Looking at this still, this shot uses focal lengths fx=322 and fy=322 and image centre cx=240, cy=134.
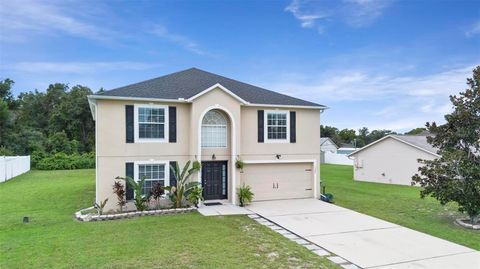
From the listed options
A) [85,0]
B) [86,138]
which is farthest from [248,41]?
[86,138]

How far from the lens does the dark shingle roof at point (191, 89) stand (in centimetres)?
1420

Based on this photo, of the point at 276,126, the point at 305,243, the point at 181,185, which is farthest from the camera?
the point at 276,126

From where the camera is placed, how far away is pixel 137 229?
10.4 metres

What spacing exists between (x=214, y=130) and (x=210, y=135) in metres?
0.31

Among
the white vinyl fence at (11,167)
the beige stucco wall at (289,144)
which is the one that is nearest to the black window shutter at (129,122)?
the beige stucco wall at (289,144)

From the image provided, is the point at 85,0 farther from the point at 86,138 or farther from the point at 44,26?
the point at 86,138

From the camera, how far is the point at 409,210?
14.1m

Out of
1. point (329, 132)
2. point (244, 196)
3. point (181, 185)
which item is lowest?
point (244, 196)

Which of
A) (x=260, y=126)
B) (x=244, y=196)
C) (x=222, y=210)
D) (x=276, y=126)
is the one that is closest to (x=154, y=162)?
(x=222, y=210)

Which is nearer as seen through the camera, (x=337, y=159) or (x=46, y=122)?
(x=337, y=159)

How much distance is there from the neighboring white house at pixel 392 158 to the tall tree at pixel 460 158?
36.0ft

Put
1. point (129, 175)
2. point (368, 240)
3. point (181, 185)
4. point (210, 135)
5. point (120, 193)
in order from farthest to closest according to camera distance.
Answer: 1. point (210, 135)
2. point (181, 185)
3. point (129, 175)
4. point (120, 193)
5. point (368, 240)

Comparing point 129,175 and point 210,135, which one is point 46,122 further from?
point 210,135

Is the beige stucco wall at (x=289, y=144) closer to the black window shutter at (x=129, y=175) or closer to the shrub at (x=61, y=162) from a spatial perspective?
the black window shutter at (x=129, y=175)
